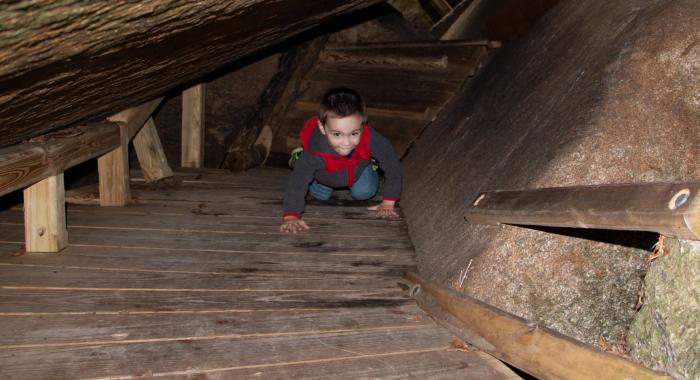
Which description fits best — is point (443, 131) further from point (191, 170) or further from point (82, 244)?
point (82, 244)

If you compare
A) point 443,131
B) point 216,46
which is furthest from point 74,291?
point 443,131

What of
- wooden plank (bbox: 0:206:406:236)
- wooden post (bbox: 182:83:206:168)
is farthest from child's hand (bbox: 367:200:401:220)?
wooden post (bbox: 182:83:206:168)

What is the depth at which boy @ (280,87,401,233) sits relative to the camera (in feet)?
11.7

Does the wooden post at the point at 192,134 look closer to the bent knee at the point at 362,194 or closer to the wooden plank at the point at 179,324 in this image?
the bent knee at the point at 362,194

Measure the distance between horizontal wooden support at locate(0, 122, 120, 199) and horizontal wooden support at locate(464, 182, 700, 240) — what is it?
214cm

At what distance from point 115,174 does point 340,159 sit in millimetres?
1591

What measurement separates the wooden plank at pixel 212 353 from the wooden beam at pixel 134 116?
91.7 inches

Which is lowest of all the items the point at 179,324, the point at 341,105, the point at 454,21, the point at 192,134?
the point at 179,324

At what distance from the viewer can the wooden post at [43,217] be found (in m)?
2.89

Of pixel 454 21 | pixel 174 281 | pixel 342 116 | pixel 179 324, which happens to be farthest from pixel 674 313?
pixel 454 21

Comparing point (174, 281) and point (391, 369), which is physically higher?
point (174, 281)

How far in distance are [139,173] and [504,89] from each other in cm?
327

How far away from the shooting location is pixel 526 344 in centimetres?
178

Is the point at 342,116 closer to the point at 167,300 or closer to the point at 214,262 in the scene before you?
the point at 214,262
